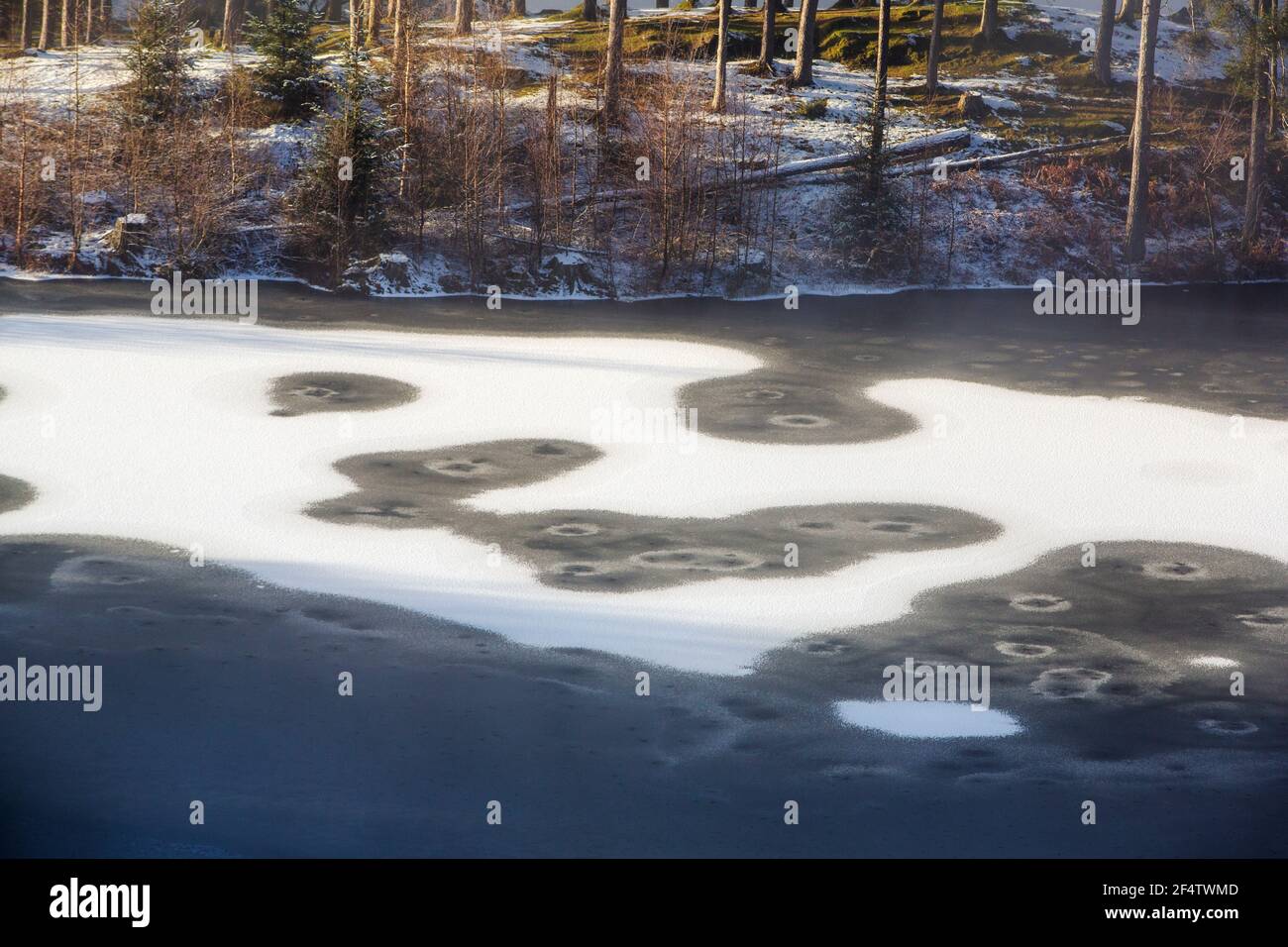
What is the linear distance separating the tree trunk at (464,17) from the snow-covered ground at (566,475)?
89.5 ft

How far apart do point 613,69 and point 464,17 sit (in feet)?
35.2

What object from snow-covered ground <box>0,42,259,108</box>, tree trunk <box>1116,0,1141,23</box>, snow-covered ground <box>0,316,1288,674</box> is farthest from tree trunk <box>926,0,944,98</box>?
snow-covered ground <box>0,316,1288,674</box>

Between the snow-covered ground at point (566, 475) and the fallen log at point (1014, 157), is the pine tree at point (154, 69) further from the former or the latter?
the fallen log at point (1014, 157)

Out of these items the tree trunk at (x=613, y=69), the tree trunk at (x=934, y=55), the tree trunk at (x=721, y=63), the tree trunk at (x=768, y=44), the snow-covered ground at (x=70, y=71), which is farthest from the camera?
the tree trunk at (x=768, y=44)

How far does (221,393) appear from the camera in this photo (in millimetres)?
20469

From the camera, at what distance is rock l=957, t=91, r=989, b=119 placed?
46062mm

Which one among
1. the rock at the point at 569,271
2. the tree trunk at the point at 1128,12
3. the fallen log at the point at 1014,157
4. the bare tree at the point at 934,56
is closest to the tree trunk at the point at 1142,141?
the fallen log at the point at 1014,157

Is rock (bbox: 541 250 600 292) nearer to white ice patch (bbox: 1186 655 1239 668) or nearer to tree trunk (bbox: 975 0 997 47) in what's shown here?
white ice patch (bbox: 1186 655 1239 668)

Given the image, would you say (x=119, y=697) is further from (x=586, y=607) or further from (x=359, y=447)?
(x=359, y=447)

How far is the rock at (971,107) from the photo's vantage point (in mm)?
46062

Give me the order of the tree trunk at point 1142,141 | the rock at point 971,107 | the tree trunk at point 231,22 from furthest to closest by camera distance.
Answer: the tree trunk at point 231,22 → the rock at point 971,107 → the tree trunk at point 1142,141

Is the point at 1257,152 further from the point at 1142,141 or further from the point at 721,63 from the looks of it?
the point at 721,63

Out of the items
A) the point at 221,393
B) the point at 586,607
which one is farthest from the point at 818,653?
the point at 221,393

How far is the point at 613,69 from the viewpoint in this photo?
4112 centimetres
